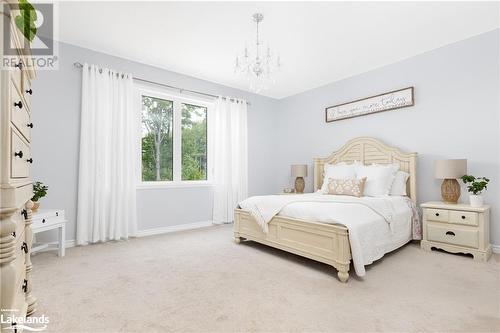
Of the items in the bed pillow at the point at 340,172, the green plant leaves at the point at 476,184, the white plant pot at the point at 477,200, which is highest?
the bed pillow at the point at 340,172

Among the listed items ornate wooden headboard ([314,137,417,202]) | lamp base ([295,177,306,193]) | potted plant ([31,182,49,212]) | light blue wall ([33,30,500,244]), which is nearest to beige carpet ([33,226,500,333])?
potted plant ([31,182,49,212])

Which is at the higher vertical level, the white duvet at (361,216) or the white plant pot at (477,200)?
the white plant pot at (477,200)

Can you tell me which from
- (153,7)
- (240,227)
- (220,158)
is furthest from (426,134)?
(153,7)

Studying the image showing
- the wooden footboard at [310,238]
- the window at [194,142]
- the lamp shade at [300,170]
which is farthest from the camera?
the lamp shade at [300,170]

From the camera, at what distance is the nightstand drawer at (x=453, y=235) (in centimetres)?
272

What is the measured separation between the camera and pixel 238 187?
15.7 ft

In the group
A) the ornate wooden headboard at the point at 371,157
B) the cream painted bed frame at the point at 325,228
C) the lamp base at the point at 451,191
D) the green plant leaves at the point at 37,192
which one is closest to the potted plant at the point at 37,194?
the green plant leaves at the point at 37,192

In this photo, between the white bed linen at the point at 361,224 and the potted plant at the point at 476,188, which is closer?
the white bed linen at the point at 361,224

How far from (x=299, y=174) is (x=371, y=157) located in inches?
49.5

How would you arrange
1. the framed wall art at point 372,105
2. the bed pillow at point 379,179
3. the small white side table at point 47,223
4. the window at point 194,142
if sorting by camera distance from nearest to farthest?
the small white side table at point 47,223
the bed pillow at point 379,179
the framed wall art at point 372,105
the window at point 194,142

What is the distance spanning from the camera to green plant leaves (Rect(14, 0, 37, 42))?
1076 millimetres

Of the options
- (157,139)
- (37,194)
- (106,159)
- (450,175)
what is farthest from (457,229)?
(37,194)

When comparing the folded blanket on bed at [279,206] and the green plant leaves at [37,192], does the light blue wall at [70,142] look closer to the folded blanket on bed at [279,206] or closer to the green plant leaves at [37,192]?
the green plant leaves at [37,192]

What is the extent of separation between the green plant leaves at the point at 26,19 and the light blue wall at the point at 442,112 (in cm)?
413
